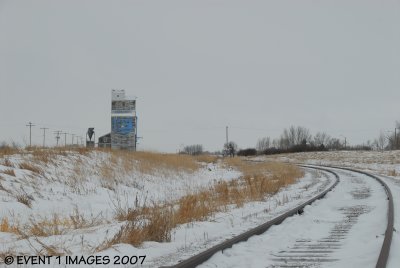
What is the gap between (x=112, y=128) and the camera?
41.5 m

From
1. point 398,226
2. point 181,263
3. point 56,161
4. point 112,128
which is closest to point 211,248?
point 181,263

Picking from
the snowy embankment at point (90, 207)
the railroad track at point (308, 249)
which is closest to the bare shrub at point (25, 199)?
the snowy embankment at point (90, 207)

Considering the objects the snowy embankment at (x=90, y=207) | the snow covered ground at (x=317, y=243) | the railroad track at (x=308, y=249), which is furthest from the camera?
the snowy embankment at (x=90, y=207)

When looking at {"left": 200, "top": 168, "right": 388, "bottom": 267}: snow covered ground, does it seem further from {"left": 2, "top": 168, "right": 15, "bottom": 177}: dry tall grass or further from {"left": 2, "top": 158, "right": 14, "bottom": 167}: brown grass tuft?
{"left": 2, "top": 158, "right": 14, "bottom": 167}: brown grass tuft

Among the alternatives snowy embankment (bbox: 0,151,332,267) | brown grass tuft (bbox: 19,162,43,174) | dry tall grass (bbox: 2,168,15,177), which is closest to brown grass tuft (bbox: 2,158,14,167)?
snowy embankment (bbox: 0,151,332,267)

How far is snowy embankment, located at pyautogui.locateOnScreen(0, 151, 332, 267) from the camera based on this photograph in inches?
271

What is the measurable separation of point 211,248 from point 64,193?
9.69 meters

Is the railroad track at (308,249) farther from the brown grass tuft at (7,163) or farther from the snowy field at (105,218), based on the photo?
the brown grass tuft at (7,163)

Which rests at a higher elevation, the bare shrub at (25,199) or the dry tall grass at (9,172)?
the dry tall grass at (9,172)

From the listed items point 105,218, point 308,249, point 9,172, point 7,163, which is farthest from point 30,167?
point 308,249

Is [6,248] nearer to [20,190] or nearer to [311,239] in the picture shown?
[311,239]

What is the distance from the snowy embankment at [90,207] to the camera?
6.89 meters

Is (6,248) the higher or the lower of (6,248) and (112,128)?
the lower

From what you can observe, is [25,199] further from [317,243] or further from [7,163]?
[317,243]
